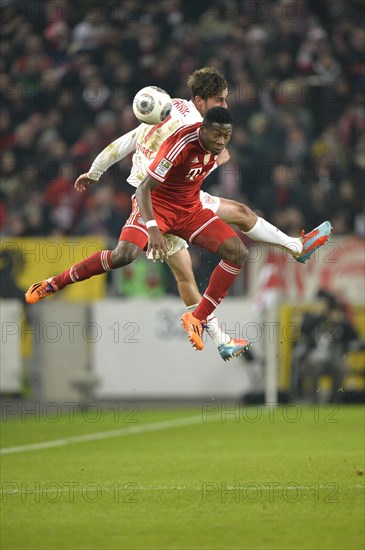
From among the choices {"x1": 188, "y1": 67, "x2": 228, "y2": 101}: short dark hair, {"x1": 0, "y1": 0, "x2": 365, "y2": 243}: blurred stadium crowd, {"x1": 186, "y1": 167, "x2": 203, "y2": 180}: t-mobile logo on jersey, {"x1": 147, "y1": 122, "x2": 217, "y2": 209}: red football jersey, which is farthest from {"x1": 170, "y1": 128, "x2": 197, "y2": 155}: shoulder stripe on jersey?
{"x1": 0, "y1": 0, "x2": 365, "y2": 243}: blurred stadium crowd

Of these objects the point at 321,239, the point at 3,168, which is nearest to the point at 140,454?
the point at 321,239

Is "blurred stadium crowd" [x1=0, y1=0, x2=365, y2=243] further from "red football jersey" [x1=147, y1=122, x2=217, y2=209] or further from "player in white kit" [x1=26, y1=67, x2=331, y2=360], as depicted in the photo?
"red football jersey" [x1=147, y1=122, x2=217, y2=209]

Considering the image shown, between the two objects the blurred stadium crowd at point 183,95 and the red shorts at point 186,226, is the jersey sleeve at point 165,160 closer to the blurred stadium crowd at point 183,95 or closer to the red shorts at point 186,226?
the red shorts at point 186,226

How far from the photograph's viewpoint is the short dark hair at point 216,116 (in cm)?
730

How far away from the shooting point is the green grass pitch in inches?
215

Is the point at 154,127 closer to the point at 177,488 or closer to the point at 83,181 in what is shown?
the point at 83,181

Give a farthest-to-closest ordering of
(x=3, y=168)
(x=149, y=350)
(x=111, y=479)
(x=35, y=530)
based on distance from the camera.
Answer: (x=3, y=168), (x=149, y=350), (x=111, y=479), (x=35, y=530)

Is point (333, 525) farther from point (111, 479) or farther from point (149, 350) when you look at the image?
point (149, 350)

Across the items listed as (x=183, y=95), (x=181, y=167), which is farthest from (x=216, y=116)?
(x=183, y=95)

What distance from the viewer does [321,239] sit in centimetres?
845

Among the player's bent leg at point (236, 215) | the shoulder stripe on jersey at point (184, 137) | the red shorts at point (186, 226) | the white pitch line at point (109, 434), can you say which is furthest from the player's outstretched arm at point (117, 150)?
the white pitch line at point (109, 434)

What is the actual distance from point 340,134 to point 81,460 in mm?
8620

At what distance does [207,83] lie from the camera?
7.75 m

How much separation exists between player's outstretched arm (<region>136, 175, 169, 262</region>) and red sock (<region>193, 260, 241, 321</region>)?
2.84 ft
